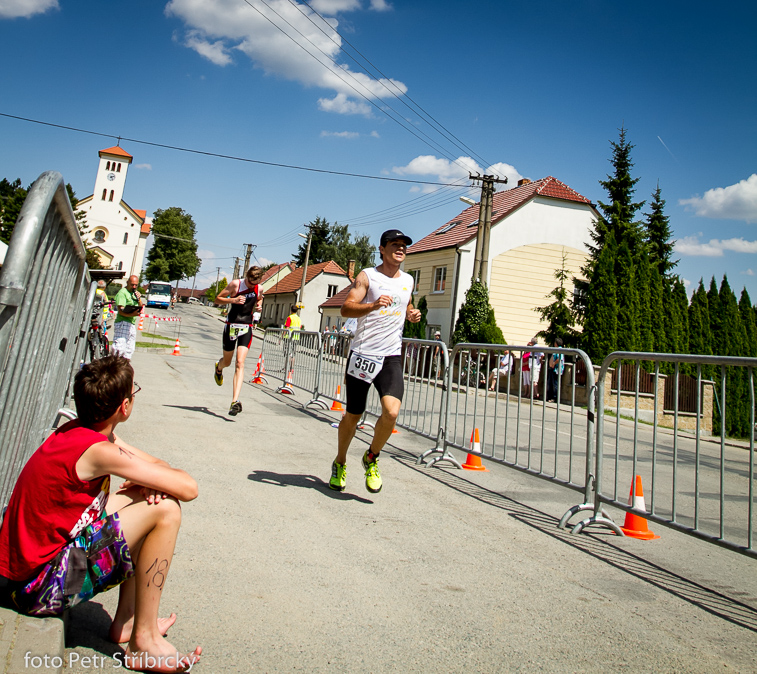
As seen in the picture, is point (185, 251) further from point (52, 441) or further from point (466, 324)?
point (52, 441)

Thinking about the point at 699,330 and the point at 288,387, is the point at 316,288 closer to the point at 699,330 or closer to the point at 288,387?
the point at 699,330

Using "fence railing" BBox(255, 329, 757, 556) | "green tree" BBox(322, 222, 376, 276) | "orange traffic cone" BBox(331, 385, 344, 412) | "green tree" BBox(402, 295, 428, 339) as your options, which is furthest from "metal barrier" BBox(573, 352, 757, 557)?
"green tree" BBox(322, 222, 376, 276)

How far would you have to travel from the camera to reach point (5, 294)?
191 centimetres

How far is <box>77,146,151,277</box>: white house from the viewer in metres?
90.4

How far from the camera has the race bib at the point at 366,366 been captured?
4988mm

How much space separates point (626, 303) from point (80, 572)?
23.2 metres

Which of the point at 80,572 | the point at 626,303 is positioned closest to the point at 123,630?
the point at 80,572

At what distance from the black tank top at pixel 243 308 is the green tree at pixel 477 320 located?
19031 mm

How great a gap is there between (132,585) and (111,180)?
9944 cm

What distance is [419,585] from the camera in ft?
10.6

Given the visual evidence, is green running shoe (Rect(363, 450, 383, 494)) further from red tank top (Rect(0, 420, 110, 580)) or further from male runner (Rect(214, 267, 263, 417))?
male runner (Rect(214, 267, 263, 417))

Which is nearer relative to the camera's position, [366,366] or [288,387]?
[366,366]

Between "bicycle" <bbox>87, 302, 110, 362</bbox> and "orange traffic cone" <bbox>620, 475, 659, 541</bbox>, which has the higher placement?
"bicycle" <bbox>87, 302, 110, 362</bbox>

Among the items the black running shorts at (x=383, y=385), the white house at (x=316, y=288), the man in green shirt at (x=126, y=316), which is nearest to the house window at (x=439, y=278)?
the man in green shirt at (x=126, y=316)
